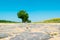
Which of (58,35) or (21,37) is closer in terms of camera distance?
(21,37)

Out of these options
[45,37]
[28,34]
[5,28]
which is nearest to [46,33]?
[45,37]

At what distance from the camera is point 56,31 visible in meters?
7.51

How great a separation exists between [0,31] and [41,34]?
1697mm

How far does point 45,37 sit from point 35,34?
403 mm

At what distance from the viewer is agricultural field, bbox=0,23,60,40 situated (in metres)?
7.09

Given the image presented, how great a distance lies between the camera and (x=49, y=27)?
766 centimetres

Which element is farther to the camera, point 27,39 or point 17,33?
point 17,33

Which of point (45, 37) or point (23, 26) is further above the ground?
point (23, 26)

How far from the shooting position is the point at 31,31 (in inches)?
295

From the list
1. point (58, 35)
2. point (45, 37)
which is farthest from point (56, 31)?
point (45, 37)

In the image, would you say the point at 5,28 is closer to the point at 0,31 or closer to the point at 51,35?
the point at 0,31

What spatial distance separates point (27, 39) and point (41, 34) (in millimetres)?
606

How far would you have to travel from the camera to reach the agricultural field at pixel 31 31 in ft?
23.3

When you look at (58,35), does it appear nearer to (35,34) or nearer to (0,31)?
(35,34)
